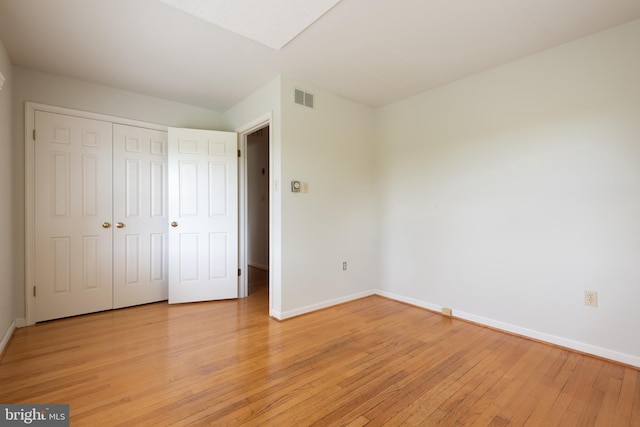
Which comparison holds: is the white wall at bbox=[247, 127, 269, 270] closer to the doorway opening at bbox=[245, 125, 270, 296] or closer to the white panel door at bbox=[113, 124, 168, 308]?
the doorway opening at bbox=[245, 125, 270, 296]

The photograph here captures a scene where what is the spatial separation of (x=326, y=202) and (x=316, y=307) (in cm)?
119

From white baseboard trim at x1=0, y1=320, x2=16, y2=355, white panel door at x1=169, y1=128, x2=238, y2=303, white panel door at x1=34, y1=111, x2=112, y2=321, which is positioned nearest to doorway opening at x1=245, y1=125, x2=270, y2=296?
white panel door at x1=169, y1=128, x2=238, y2=303

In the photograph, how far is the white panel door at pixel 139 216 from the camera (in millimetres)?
3221

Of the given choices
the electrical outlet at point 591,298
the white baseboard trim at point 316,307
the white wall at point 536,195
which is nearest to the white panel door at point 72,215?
the white baseboard trim at point 316,307

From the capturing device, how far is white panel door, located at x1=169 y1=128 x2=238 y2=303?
3395 mm

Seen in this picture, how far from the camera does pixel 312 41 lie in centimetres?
232

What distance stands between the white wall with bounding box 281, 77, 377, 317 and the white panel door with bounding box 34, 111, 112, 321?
2.02 m

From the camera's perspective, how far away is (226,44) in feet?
7.71

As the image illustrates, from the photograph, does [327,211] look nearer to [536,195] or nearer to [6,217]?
[536,195]

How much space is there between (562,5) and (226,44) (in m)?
2.44

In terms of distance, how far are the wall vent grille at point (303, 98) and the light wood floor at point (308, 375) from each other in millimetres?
2295

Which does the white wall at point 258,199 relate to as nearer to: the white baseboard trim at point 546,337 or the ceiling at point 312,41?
the ceiling at point 312,41

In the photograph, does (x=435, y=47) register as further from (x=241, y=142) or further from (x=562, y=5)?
(x=241, y=142)

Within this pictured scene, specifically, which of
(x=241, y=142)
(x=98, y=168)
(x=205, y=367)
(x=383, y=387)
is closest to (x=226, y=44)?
(x=241, y=142)
